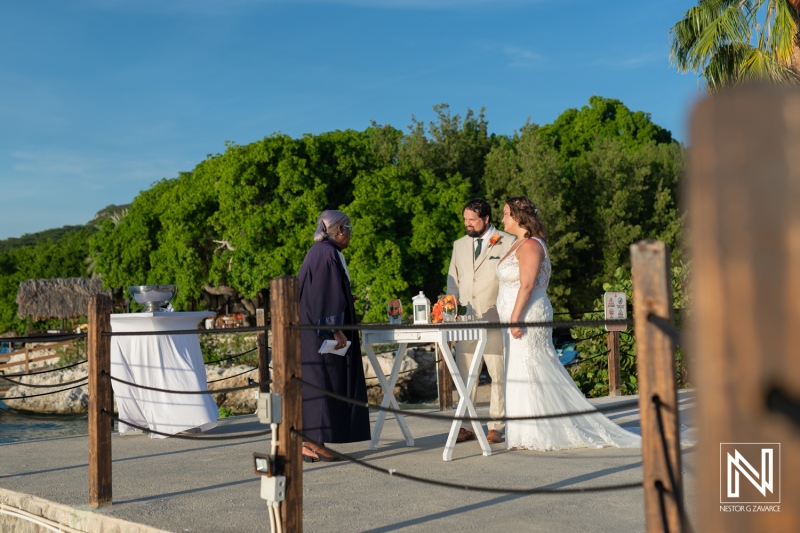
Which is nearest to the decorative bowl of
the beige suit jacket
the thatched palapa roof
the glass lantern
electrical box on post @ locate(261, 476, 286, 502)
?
the glass lantern

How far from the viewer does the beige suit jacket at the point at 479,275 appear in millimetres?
7418

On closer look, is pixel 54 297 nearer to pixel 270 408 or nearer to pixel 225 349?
pixel 225 349

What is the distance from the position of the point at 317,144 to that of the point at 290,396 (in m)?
30.9

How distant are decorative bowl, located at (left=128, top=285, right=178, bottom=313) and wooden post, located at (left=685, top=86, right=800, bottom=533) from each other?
7767 millimetres

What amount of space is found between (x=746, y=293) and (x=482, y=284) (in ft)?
20.7

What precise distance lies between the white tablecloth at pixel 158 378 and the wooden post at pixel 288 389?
4273 millimetres

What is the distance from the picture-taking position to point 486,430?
790 cm

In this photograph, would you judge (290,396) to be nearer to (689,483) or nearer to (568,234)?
(689,483)

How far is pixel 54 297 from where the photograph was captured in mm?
49312

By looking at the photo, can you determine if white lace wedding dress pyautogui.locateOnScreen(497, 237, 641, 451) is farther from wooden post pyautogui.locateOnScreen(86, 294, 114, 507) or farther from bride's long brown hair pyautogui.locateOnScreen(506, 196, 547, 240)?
wooden post pyautogui.locateOnScreen(86, 294, 114, 507)

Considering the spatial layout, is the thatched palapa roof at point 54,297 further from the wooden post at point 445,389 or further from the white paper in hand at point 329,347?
the white paper in hand at point 329,347

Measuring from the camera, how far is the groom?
23.9ft

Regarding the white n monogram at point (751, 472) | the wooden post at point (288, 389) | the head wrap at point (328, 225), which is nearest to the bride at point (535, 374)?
the head wrap at point (328, 225)

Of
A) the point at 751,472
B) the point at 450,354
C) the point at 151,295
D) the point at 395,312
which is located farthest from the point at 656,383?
the point at 151,295
